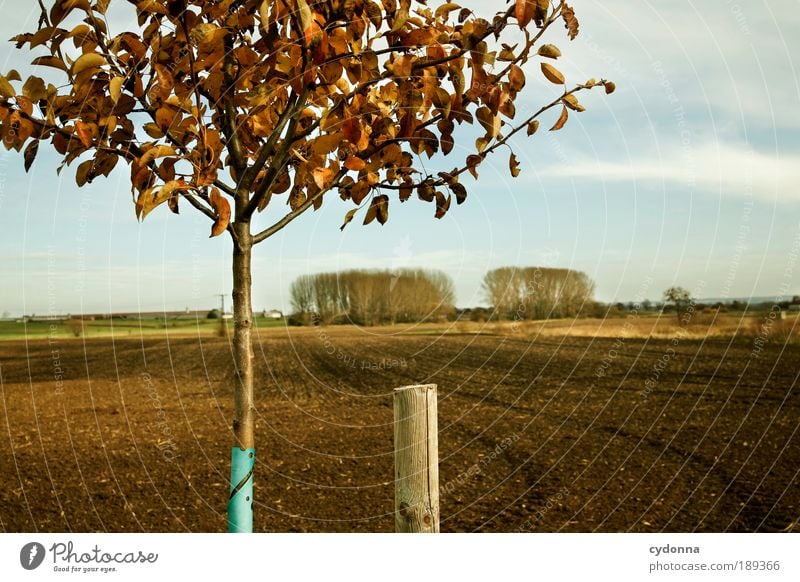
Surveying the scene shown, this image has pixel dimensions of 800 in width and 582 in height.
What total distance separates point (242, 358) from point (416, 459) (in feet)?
2.73

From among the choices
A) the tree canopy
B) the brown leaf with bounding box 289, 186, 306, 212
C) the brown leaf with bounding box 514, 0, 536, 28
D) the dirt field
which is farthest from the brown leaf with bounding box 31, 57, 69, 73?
the dirt field

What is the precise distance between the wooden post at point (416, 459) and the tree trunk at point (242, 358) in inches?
23.9

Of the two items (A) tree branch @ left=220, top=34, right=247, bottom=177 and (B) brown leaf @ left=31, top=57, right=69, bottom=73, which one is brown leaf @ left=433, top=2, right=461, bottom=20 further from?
(B) brown leaf @ left=31, top=57, right=69, bottom=73

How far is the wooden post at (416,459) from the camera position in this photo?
2.84 m

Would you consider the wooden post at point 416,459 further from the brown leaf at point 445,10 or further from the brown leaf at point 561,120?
the brown leaf at point 445,10

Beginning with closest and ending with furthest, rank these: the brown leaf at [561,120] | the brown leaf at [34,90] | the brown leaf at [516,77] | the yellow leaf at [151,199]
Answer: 1. the yellow leaf at [151,199]
2. the brown leaf at [34,90]
3. the brown leaf at [516,77]
4. the brown leaf at [561,120]

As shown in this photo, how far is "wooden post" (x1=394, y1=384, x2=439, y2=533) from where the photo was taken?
2.84 m

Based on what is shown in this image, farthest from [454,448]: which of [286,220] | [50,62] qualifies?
[50,62]

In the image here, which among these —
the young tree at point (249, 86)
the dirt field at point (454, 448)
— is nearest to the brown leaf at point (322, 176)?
the young tree at point (249, 86)

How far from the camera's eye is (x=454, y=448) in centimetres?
777

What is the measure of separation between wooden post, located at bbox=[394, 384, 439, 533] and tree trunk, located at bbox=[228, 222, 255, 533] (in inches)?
23.9

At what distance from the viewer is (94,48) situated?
233 centimetres

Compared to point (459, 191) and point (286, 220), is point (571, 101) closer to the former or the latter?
point (459, 191)
